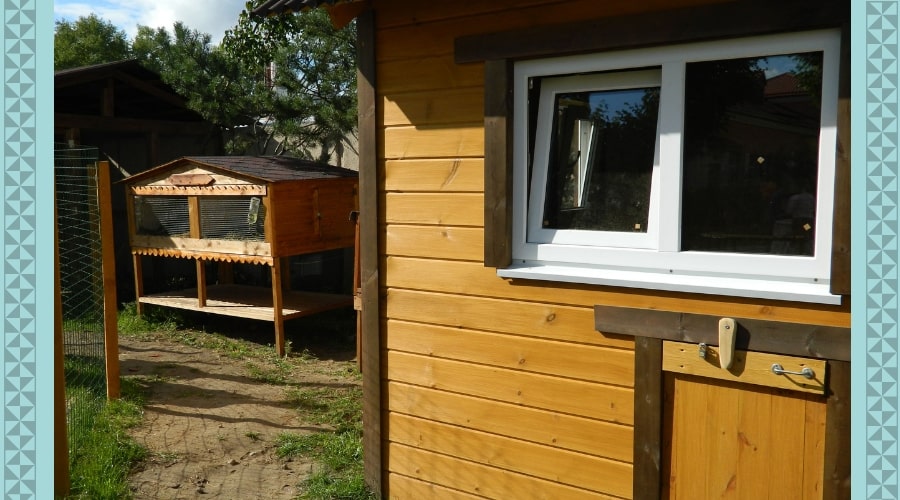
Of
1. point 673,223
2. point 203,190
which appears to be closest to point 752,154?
point 673,223

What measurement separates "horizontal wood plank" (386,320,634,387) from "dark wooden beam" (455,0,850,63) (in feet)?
4.03

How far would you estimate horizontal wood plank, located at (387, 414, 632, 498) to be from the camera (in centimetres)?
316

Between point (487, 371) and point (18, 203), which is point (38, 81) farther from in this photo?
point (487, 371)

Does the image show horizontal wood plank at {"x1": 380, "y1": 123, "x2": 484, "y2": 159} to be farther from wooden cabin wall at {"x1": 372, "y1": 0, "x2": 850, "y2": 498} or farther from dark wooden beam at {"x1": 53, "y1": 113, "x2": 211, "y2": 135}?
dark wooden beam at {"x1": 53, "y1": 113, "x2": 211, "y2": 135}

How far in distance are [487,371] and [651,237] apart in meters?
0.99

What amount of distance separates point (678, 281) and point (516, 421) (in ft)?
3.33

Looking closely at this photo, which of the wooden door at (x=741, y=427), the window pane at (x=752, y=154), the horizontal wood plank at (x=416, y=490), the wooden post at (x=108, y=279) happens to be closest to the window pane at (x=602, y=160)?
the window pane at (x=752, y=154)

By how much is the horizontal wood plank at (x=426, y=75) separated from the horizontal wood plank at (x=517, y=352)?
1.13 meters

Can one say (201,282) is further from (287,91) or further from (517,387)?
(517,387)

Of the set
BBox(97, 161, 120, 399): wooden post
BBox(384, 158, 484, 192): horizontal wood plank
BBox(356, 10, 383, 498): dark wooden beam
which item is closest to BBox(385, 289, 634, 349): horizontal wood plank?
BBox(356, 10, 383, 498): dark wooden beam

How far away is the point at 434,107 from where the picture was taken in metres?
3.48

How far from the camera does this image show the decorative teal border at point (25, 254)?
328 centimetres

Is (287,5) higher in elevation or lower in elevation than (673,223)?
higher

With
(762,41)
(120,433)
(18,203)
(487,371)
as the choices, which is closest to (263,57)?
(120,433)
